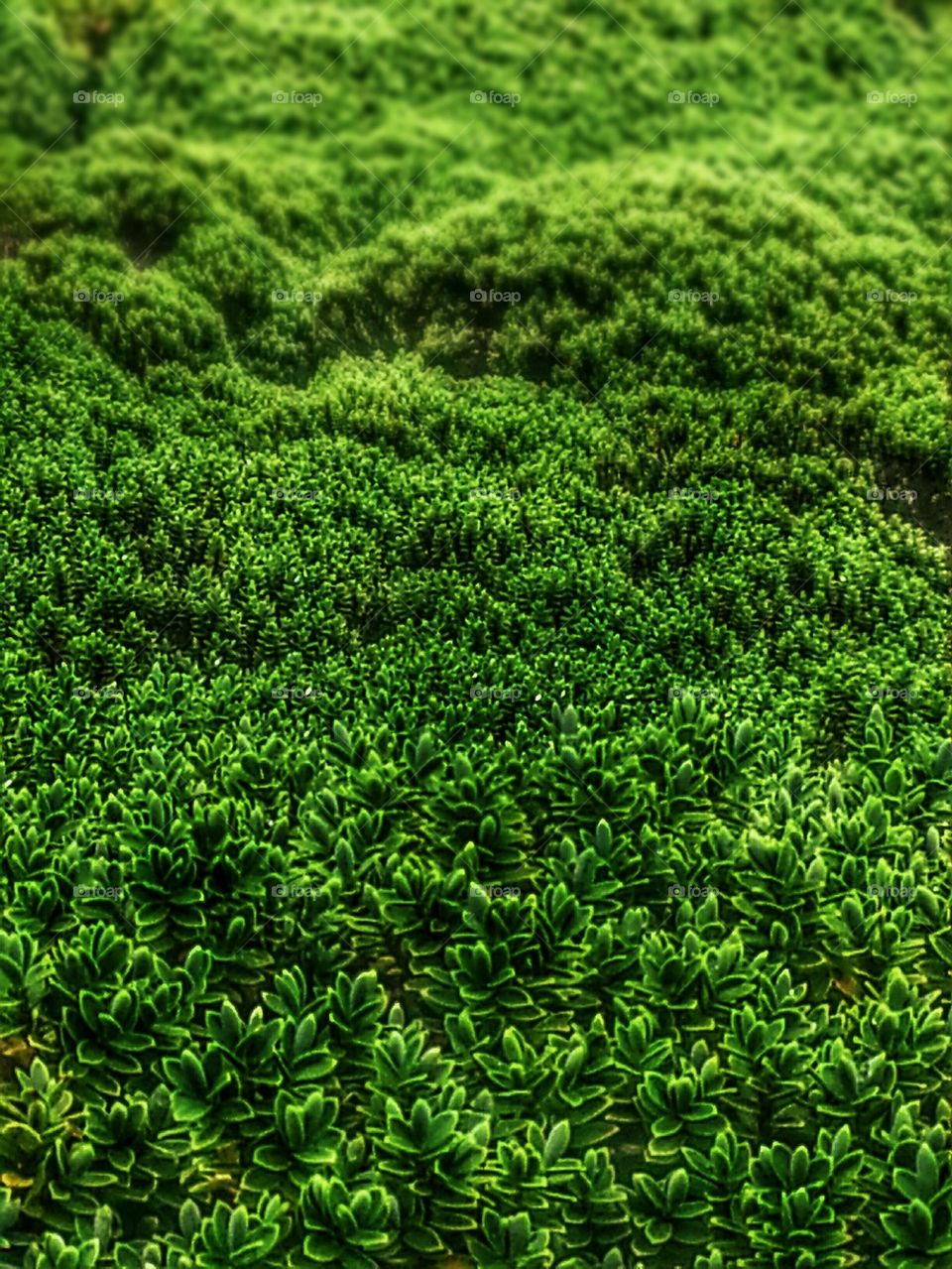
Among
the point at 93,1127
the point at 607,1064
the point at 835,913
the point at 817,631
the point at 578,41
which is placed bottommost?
the point at 93,1127

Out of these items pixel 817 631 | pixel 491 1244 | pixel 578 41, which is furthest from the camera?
pixel 578 41

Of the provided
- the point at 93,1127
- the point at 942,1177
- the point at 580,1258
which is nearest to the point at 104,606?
the point at 93,1127

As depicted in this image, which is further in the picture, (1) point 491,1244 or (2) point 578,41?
(2) point 578,41

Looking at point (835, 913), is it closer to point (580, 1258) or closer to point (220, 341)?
point (580, 1258)

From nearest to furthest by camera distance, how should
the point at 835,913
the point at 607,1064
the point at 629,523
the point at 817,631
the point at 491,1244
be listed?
the point at 491,1244, the point at 607,1064, the point at 835,913, the point at 817,631, the point at 629,523

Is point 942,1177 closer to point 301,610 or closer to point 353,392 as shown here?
point 301,610

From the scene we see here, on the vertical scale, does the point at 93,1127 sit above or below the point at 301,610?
below

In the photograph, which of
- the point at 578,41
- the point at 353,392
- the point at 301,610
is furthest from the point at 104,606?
the point at 578,41
